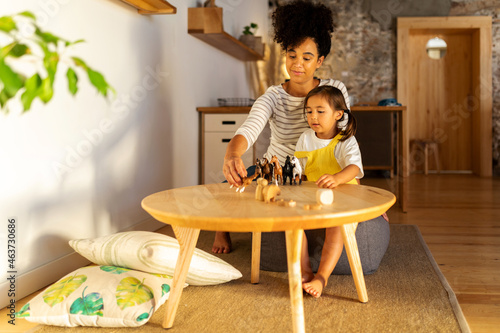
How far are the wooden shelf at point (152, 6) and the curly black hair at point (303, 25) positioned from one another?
68cm

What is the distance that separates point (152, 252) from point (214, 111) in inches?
80.5

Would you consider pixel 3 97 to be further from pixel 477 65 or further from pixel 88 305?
pixel 477 65

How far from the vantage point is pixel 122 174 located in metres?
2.55

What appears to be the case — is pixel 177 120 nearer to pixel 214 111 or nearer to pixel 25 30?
pixel 214 111

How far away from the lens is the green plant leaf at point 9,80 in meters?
0.43

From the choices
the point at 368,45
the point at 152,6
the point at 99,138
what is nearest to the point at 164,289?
the point at 99,138

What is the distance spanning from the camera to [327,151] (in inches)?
78.7

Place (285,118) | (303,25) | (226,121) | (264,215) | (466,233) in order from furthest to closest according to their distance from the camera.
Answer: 1. (226,121)
2. (466,233)
3. (285,118)
4. (303,25)
5. (264,215)

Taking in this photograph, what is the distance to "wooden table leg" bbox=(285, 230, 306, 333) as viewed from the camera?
1195 mm

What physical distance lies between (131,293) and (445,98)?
5.84 m

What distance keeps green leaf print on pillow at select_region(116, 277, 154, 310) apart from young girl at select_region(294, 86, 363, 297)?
21.4 inches

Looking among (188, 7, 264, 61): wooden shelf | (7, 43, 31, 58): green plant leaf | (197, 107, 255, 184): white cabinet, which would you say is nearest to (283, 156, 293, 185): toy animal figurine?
(7, 43, 31, 58): green plant leaf

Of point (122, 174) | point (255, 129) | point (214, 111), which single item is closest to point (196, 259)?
point (255, 129)

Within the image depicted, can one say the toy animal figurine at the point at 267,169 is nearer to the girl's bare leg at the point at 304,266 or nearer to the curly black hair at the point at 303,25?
the girl's bare leg at the point at 304,266
